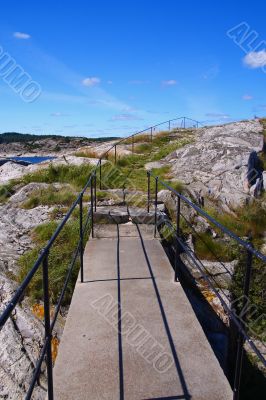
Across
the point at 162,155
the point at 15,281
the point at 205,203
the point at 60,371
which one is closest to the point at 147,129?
the point at 162,155

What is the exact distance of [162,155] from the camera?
53.1 feet

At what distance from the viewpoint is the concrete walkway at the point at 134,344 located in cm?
284

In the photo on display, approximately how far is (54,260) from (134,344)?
8.82ft

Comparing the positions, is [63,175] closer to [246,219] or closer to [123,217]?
[123,217]

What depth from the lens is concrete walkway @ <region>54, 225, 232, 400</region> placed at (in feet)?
9.31

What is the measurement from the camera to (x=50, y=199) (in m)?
9.08

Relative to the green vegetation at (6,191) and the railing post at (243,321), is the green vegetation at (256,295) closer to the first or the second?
the railing post at (243,321)

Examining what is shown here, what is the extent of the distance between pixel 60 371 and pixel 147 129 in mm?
18763

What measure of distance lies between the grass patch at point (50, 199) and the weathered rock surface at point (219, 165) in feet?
11.2

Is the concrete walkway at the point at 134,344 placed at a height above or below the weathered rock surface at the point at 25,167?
below

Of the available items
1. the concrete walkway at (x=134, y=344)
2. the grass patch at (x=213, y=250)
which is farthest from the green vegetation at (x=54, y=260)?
the grass patch at (x=213, y=250)

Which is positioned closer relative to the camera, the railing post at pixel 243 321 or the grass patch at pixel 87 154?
the railing post at pixel 243 321

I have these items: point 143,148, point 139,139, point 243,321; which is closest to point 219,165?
Answer: point 143,148

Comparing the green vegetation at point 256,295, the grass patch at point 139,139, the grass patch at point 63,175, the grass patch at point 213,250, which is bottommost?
the green vegetation at point 256,295
